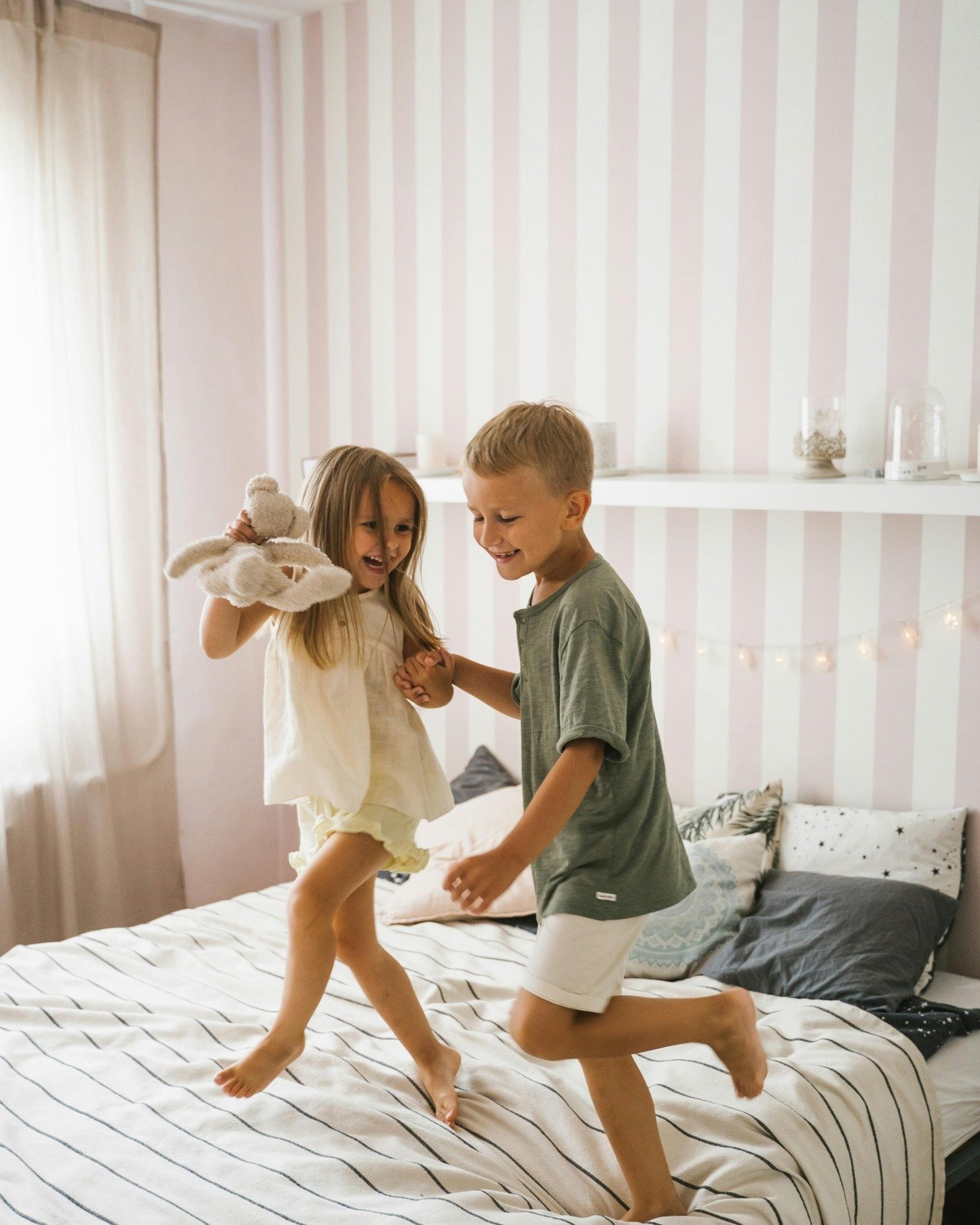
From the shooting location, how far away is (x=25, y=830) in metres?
3.18

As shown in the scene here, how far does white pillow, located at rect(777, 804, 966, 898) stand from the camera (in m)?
2.45

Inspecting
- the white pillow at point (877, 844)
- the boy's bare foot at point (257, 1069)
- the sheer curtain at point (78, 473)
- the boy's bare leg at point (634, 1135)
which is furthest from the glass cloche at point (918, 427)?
the sheer curtain at point (78, 473)

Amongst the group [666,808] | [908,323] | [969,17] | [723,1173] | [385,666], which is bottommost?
[723,1173]

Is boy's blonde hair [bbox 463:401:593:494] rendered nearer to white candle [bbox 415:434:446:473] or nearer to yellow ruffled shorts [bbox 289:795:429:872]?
yellow ruffled shorts [bbox 289:795:429:872]

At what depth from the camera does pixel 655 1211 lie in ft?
5.57

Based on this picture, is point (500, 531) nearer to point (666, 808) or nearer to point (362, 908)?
point (666, 808)

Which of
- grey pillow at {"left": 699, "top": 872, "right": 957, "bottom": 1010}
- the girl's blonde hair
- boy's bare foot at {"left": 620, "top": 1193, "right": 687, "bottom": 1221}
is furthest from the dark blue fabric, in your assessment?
the girl's blonde hair

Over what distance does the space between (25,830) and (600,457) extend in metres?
1.78

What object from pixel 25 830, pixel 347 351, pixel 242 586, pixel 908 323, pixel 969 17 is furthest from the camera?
pixel 347 351

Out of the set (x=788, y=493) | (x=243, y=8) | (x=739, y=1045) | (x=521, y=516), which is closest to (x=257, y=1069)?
(x=739, y=1045)

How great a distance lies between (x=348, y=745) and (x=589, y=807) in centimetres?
41

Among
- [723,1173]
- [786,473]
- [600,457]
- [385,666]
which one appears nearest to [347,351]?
[600,457]

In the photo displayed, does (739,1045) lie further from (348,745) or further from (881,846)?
(881,846)

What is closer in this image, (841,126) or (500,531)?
(500,531)
